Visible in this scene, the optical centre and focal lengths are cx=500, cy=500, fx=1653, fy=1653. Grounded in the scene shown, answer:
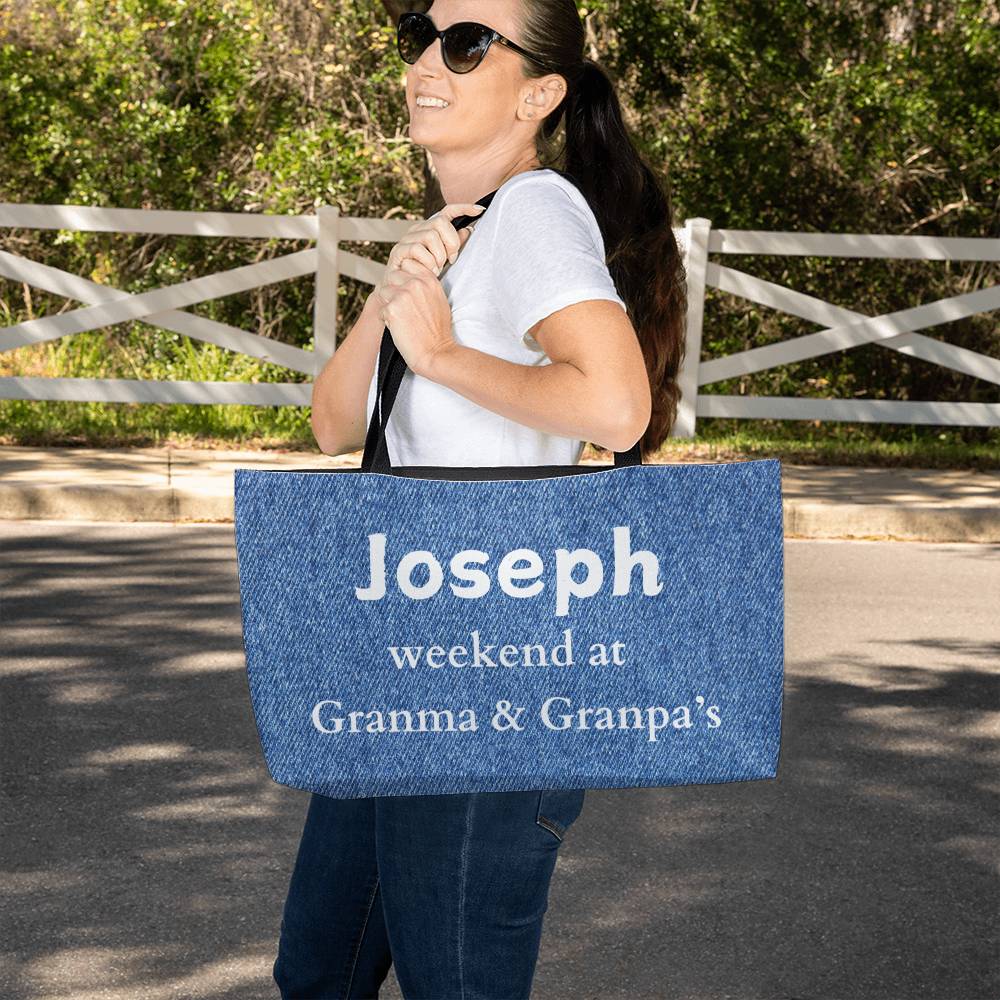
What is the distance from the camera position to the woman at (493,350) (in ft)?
5.97

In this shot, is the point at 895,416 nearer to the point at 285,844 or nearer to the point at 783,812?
the point at 783,812

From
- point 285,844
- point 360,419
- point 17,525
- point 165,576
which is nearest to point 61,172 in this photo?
point 17,525

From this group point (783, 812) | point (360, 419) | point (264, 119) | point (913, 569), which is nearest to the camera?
point (360, 419)

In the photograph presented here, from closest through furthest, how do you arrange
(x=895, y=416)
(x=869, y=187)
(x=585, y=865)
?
(x=585, y=865) < (x=895, y=416) < (x=869, y=187)

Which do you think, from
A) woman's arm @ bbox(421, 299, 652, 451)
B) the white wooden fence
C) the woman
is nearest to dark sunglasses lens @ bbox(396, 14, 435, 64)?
the woman

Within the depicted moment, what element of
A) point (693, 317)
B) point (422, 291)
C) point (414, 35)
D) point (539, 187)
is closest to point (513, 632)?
point (422, 291)

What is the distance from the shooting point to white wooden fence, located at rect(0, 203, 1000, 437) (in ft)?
34.6

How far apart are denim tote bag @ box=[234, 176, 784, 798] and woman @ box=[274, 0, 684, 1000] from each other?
110mm

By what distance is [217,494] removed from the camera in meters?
8.48

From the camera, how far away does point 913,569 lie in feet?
26.1

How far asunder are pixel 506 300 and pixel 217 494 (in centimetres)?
680

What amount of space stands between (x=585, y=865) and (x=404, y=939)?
2.16m

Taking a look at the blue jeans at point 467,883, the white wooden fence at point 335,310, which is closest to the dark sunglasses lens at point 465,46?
the blue jeans at point 467,883

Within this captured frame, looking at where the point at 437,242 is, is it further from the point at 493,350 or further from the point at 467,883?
the point at 467,883
